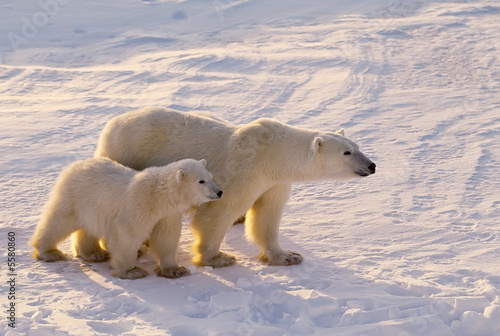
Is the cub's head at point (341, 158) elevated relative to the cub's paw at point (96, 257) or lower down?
elevated

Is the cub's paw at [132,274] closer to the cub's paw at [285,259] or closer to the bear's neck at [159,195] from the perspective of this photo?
the bear's neck at [159,195]

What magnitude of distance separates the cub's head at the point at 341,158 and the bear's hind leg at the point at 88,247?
73.1 inches

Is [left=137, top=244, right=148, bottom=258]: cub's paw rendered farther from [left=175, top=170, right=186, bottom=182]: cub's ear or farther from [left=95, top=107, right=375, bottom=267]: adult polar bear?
[left=175, top=170, right=186, bottom=182]: cub's ear

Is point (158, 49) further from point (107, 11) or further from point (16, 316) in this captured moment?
point (16, 316)

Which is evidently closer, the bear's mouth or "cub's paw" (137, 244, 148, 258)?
the bear's mouth

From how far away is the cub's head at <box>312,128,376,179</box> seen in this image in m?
5.20

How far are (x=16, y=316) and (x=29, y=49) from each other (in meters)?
9.09

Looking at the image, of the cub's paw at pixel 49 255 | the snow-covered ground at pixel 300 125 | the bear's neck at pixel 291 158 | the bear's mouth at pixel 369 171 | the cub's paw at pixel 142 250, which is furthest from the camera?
the cub's paw at pixel 142 250

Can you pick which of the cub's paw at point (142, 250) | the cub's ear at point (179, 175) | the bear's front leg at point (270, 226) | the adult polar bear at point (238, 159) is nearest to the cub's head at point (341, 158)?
the adult polar bear at point (238, 159)

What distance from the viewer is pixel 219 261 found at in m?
5.45

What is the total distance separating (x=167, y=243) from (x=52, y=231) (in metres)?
0.91

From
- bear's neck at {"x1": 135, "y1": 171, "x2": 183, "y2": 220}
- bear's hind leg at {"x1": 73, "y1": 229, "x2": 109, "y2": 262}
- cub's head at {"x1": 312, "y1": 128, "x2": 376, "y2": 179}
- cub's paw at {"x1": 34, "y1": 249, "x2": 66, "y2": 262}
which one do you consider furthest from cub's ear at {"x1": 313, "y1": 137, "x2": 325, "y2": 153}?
cub's paw at {"x1": 34, "y1": 249, "x2": 66, "y2": 262}

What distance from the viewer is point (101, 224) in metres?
5.14

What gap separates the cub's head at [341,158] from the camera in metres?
5.20
